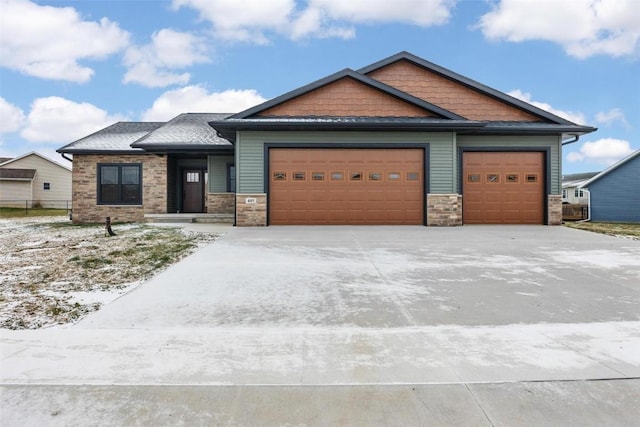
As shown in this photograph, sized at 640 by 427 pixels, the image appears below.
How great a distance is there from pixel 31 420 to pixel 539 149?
15.8 metres

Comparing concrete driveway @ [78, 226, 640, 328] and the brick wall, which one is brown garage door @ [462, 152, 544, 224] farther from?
concrete driveway @ [78, 226, 640, 328]

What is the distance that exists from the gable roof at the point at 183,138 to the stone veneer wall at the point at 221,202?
210cm

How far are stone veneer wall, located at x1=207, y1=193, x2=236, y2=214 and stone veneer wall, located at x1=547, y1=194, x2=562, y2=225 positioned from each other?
12248mm

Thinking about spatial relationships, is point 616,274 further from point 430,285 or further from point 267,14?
point 267,14

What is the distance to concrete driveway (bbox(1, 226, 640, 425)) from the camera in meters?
2.43

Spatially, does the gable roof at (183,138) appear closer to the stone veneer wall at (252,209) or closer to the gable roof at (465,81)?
the stone veneer wall at (252,209)

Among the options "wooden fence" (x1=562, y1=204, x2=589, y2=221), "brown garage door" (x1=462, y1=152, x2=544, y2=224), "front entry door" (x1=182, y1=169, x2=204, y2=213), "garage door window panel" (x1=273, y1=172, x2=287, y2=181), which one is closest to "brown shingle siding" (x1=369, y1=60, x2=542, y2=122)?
"brown garage door" (x1=462, y1=152, x2=544, y2=224)

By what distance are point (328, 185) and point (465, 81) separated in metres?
6.87

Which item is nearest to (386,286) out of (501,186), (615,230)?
(501,186)

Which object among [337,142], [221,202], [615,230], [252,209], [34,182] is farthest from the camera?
[34,182]

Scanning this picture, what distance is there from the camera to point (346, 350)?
334 centimetres

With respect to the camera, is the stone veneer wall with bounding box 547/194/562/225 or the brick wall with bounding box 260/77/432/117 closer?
the brick wall with bounding box 260/77/432/117

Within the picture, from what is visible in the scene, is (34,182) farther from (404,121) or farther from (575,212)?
(575,212)

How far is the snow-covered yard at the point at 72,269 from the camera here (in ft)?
14.4
